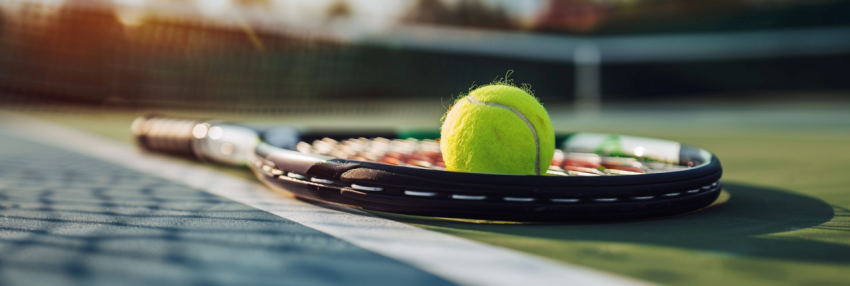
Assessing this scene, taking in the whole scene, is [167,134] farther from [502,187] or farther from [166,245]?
[502,187]

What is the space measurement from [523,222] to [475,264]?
51 centimetres

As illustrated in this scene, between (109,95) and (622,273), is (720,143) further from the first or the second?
(109,95)

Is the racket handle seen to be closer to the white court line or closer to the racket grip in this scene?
the racket grip

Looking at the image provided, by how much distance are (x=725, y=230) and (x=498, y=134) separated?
781 mm

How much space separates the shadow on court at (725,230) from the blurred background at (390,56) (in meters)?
8.73

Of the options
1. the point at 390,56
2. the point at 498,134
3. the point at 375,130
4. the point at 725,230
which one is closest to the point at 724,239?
the point at 725,230

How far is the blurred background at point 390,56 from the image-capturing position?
40.5ft

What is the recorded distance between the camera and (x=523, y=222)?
2068mm

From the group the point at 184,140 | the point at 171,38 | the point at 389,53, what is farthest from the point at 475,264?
the point at 389,53

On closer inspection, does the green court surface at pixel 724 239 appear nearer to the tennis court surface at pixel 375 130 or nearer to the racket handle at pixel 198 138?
the tennis court surface at pixel 375 130

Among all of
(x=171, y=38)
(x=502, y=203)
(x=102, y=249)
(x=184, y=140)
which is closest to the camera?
(x=102, y=249)

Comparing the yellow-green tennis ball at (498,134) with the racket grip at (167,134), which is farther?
the racket grip at (167,134)

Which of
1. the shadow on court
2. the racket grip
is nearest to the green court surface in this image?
the shadow on court

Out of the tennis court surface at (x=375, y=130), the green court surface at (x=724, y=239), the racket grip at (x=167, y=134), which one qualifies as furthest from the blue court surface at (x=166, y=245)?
the racket grip at (x=167, y=134)
